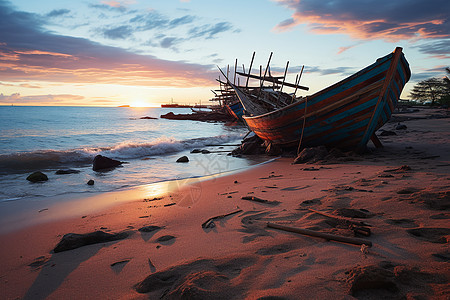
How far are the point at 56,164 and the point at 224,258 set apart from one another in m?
10.2

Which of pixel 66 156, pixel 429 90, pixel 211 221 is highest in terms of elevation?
pixel 429 90

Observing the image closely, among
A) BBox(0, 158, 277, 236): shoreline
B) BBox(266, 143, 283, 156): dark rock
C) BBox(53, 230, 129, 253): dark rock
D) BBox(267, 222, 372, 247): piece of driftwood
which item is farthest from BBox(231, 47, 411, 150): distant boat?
BBox(53, 230, 129, 253): dark rock

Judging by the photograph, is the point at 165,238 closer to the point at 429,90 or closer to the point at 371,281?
the point at 371,281

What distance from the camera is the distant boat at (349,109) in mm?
6230

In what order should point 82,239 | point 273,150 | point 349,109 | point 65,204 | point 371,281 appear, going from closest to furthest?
point 371,281 → point 82,239 → point 65,204 → point 349,109 → point 273,150

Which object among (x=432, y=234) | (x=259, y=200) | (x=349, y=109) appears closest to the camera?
(x=432, y=234)

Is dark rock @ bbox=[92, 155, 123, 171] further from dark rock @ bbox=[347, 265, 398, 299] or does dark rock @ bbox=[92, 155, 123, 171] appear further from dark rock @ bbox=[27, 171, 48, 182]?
dark rock @ bbox=[347, 265, 398, 299]

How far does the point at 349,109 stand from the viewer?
22.0ft

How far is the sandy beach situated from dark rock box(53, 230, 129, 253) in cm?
5

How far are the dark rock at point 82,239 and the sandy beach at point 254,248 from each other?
0.17 ft

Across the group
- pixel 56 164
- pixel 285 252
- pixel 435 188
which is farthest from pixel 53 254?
pixel 56 164

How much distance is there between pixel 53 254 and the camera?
106 inches

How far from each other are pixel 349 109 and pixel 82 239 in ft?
21.6

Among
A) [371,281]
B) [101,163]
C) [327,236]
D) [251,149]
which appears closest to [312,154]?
[251,149]
